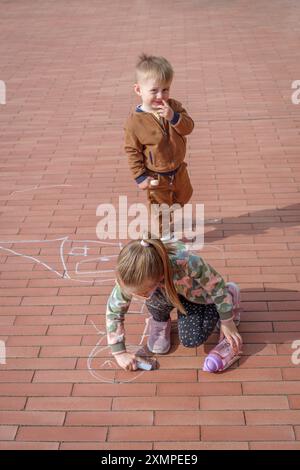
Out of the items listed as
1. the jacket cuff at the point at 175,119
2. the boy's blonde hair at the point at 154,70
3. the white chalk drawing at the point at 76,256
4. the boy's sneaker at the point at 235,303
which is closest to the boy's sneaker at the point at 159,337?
the white chalk drawing at the point at 76,256

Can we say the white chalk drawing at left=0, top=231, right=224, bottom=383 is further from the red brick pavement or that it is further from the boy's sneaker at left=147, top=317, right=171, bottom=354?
the boy's sneaker at left=147, top=317, right=171, bottom=354

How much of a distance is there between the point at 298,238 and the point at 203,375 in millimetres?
1384

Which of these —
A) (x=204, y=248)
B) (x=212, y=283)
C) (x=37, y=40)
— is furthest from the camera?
(x=37, y=40)

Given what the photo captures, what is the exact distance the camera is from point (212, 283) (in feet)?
8.09

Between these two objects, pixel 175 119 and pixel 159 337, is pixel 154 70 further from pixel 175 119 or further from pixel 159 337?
pixel 159 337

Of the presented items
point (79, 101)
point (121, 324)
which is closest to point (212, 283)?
point (121, 324)

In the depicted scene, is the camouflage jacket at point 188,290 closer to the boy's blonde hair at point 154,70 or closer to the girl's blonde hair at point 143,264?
the girl's blonde hair at point 143,264

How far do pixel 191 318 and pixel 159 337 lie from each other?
0.73ft

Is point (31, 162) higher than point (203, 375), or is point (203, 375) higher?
point (31, 162)

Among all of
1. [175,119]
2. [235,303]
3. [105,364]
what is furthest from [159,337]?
[175,119]

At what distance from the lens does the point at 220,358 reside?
258 cm

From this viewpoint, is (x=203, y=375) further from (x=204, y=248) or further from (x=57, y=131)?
(x=57, y=131)
